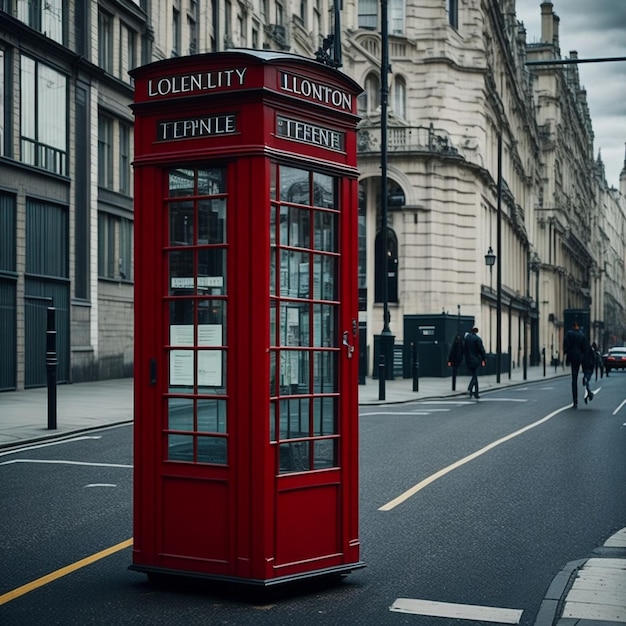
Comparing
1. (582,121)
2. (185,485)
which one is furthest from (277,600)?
(582,121)

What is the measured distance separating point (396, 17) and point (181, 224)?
44209 mm

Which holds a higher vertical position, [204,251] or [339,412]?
[204,251]

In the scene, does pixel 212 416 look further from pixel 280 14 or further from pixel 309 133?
Answer: pixel 280 14

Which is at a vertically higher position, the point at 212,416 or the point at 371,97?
the point at 371,97

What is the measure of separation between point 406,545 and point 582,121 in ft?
436

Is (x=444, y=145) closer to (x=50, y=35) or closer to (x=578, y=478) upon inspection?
(x=50, y=35)

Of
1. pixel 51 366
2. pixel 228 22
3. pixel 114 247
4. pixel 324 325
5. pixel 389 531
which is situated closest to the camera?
pixel 324 325

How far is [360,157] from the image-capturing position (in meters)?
46.8

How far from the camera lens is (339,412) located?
6.89 meters

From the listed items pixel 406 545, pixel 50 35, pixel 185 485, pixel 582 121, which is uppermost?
pixel 582 121

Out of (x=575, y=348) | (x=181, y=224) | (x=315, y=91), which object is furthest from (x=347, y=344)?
(x=575, y=348)

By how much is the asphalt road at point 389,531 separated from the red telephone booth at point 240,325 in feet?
1.10

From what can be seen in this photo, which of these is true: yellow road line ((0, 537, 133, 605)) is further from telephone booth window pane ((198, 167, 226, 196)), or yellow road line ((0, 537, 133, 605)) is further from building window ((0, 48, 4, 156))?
building window ((0, 48, 4, 156))

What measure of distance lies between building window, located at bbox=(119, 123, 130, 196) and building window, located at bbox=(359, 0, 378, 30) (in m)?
17.0
